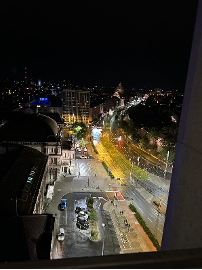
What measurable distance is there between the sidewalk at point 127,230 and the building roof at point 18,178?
32.7 ft

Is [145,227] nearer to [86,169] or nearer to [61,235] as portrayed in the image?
[61,235]

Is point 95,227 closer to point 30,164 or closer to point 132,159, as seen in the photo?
point 30,164

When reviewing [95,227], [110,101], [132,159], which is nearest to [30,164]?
[95,227]

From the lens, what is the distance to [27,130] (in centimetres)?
3866

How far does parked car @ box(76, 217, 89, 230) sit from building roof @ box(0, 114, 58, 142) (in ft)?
52.1

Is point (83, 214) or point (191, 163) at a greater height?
point (191, 163)

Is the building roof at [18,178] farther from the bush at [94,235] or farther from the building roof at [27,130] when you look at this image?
the building roof at [27,130]

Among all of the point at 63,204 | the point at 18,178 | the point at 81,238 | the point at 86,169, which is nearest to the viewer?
the point at 18,178

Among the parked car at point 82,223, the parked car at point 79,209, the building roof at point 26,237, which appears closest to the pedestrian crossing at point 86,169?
the parked car at point 79,209

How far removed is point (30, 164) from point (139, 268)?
25.6 metres

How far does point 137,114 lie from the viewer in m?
70.3

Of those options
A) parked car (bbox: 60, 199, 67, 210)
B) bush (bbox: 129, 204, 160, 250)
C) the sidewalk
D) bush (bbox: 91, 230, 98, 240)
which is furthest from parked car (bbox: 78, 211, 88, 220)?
bush (bbox: 129, 204, 160, 250)

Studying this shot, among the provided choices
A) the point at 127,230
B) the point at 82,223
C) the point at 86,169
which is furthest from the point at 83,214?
the point at 86,169

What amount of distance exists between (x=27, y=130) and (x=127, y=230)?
22.7m
